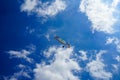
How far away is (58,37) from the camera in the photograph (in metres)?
159

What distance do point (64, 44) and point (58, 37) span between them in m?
3.45

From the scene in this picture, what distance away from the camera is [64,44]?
15988cm
